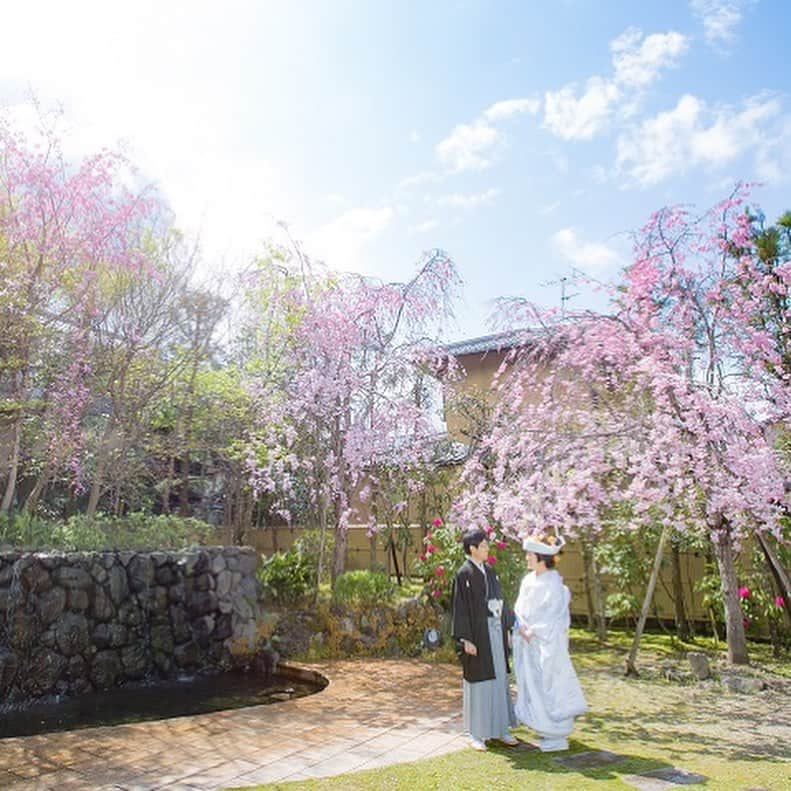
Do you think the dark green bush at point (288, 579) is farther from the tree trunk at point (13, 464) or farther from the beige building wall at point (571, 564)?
the tree trunk at point (13, 464)

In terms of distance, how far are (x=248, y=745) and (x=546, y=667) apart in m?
2.48

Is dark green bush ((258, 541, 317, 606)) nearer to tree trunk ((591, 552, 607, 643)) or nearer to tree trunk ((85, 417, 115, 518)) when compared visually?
tree trunk ((85, 417, 115, 518))

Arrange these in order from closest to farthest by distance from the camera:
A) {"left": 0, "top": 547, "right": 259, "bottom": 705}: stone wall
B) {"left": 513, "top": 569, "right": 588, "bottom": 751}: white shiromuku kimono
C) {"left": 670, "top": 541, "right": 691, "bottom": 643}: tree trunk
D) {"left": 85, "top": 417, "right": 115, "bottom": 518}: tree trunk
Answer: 1. {"left": 513, "top": 569, "right": 588, "bottom": 751}: white shiromuku kimono
2. {"left": 0, "top": 547, "right": 259, "bottom": 705}: stone wall
3. {"left": 670, "top": 541, "right": 691, "bottom": 643}: tree trunk
4. {"left": 85, "top": 417, "right": 115, "bottom": 518}: tree trunk

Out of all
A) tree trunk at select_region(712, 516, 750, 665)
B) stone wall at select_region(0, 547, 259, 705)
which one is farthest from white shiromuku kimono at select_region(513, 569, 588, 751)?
stone wall at select_region(0, 547, 259, 705)

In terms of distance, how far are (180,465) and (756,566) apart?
12.8 m

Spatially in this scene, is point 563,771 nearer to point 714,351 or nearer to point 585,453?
point 585,453

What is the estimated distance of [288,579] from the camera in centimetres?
1187

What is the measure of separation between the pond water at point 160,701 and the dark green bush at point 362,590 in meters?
1.75

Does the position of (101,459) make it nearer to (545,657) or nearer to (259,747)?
(259,747)

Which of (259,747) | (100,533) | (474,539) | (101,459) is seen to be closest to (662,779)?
(474,539)

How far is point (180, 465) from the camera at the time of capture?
58.8 ft

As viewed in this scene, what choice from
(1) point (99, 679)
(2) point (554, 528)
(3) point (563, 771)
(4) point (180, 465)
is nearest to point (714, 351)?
(2) point (554, 528)

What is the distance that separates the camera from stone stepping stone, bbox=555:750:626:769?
17.2ft

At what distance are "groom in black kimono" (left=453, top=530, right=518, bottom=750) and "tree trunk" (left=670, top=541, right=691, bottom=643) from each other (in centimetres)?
620
